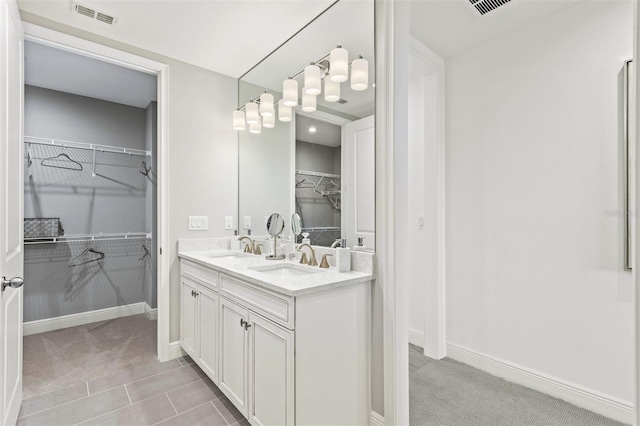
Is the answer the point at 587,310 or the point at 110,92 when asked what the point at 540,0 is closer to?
the point at 587,310

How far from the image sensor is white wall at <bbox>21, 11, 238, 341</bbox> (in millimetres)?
2717

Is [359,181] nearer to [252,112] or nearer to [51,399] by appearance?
[252,112]

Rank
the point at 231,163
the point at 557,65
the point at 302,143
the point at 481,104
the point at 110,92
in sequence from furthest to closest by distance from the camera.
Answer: the point at 110,92 → the point at 231,163 → the point at 481,104 → the point at 302,143 → the point at 557,65

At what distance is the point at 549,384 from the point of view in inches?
86.3

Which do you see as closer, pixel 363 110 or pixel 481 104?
pixel 363 110

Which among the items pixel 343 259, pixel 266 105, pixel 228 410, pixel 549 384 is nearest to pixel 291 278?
pixel 343 259

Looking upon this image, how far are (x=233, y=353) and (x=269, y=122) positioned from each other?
179 centimetres

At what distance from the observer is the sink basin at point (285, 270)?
198cm

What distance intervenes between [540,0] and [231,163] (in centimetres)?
265

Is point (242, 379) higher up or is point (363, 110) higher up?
point (363, 110)

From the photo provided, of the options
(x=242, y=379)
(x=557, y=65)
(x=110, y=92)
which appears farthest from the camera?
(x=110, y=92)

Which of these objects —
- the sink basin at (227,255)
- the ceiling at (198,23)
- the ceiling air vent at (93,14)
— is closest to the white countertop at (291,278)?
the sink basin at (227,255)

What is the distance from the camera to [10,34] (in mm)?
1628

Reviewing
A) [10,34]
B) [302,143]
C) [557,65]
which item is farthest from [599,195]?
[10,34]
